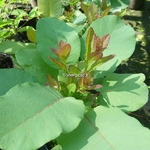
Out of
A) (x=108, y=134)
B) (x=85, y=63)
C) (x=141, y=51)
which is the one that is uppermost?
(x=85, y=63)

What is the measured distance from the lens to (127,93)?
79 centimetres

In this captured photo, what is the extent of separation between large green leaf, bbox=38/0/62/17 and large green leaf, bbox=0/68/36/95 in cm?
29

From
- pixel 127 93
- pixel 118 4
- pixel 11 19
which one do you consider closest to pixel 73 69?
pixel 127 93

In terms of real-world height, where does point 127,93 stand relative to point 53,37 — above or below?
below

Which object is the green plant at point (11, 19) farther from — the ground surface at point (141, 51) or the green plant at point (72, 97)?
the ground surface at point (141, 51)

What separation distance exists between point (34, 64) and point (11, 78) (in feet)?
0.27

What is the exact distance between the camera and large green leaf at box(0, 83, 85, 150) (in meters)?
0.59

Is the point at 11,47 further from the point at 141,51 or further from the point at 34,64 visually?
the point at 141,51

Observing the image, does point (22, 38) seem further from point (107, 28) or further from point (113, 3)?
point (107, 28)

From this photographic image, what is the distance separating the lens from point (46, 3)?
98 centimetres

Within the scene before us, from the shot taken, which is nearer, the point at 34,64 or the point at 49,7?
the point at 34,64

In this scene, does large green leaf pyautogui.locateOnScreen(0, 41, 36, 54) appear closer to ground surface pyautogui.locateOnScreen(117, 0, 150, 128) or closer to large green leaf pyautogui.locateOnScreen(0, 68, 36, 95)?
large green leaf pyautogui.locateOnScreen(0, 68, 36, 95)

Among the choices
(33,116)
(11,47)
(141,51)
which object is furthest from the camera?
(141,51)

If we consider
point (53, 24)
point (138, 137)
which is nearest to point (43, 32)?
point (53, 24)
